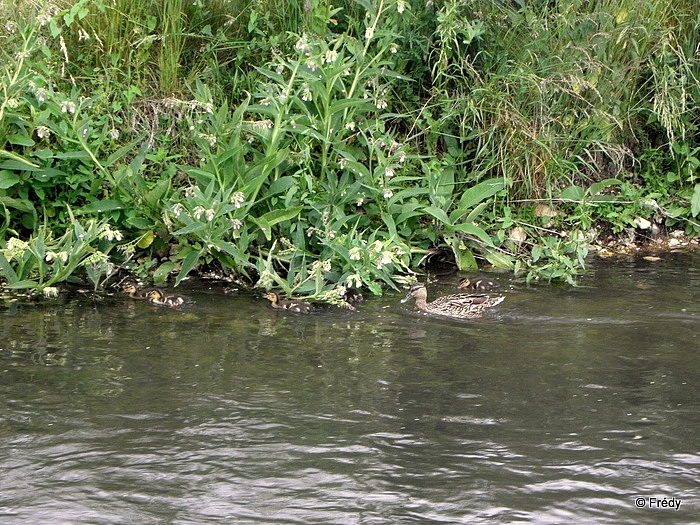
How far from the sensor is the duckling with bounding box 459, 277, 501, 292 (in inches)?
340

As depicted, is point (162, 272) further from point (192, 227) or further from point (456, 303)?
point (456, 303)

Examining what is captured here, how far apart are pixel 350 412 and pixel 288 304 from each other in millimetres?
2226

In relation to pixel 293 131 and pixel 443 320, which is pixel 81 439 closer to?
pixel 443 320

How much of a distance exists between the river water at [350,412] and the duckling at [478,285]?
18.1 inches

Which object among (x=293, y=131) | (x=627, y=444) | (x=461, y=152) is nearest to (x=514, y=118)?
(x=461, y=152)

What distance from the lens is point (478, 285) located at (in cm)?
865

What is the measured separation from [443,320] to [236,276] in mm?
2055

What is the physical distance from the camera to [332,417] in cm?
593

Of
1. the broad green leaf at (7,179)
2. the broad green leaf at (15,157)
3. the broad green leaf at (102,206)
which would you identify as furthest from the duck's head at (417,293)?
the broad green leaf at (7,179)

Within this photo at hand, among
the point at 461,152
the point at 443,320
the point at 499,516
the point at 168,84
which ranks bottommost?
the point at 499,516

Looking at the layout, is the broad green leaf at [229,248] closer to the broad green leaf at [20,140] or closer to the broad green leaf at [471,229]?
Result: the broad green leaf at [20,140]

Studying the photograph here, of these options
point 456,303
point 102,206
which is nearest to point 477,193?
point 456,303

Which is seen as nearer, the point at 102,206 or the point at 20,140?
the point at 20,140

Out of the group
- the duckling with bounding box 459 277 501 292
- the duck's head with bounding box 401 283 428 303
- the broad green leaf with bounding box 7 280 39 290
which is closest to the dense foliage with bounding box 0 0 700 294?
the broad green leaf with bounding box 7 280 39 290
